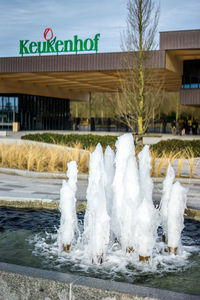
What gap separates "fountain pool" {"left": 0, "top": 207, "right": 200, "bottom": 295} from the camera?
16.3ft

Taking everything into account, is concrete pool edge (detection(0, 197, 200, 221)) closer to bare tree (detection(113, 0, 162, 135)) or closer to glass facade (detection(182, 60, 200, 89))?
bare tree (detection(113, 0, 162, 135))

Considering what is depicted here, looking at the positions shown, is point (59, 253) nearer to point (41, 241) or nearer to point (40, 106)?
point (41, 241)

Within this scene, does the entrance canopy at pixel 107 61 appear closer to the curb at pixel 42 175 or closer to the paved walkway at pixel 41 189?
the curb at pixel 42 175

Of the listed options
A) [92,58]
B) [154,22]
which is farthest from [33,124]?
[154,22]

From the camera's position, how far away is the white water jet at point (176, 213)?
567 centimetres

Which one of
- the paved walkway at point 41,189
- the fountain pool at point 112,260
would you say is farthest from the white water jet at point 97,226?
the paved walkway at point 41,189

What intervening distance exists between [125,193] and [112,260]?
3.08ft

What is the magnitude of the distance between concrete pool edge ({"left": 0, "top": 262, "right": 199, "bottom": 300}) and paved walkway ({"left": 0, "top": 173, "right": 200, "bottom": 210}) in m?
4.52

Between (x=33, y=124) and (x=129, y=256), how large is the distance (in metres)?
47.0

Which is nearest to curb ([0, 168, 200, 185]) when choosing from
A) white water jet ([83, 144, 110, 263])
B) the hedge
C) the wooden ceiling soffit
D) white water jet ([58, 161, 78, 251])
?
the hedge

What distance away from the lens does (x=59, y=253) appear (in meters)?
5.82

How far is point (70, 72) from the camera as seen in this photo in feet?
113

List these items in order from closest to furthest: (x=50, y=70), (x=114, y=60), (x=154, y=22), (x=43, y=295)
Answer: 1. (x=43, y=295)
2. (x=154, y=22)
3. (x=114, y=60)
4. (x=50, y=70)

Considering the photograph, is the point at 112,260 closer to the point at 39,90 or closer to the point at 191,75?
the point at 191,75
